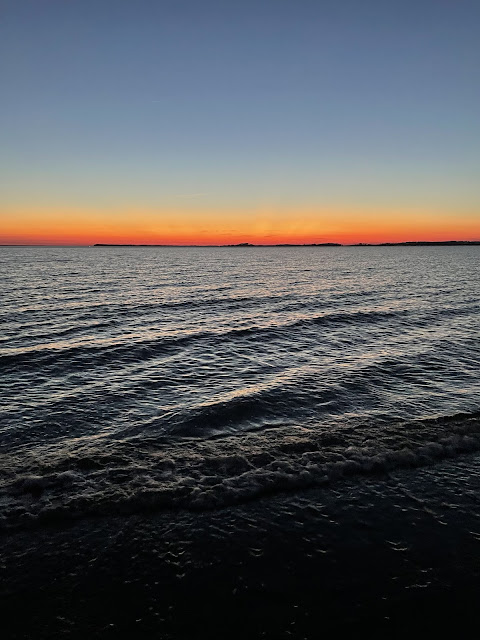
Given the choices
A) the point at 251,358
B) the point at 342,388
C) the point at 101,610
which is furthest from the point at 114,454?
the point at 251,358

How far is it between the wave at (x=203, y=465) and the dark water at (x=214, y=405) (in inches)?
1.8

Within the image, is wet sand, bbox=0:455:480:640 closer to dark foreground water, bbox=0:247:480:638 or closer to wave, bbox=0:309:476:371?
dark foreground water, bbox=0:247:480:638

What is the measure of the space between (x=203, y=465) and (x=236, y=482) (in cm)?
125

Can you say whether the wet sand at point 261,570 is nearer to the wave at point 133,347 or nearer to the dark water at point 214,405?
the dark water at point 214,405

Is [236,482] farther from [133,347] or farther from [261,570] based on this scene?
[133,347]

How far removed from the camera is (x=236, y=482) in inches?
396

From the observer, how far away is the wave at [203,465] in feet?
30.4

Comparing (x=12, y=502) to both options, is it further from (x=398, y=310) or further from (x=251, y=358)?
(x=398, y=310)

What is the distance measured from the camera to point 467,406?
15055 millimetres

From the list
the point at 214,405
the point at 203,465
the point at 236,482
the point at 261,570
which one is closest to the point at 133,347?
the point at 214,405

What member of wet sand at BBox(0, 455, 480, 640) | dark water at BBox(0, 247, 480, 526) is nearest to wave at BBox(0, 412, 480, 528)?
dark water at BBox(0, 247, 480, 526)

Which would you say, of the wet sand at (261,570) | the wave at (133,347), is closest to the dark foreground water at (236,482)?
the wet sand at (261,570)

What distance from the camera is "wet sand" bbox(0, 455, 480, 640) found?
628 centimetres

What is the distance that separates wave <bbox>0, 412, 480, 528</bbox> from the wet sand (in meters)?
0.49
